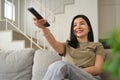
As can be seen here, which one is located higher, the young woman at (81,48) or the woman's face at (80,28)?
the woman's face at (80,28)

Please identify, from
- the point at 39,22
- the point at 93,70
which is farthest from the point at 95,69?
the point at 39,22

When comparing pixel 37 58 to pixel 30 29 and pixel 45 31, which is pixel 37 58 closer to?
pixel 45 31

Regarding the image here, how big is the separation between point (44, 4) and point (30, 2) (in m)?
0.32

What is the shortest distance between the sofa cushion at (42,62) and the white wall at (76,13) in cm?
230

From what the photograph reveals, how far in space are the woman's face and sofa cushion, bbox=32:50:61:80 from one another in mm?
260

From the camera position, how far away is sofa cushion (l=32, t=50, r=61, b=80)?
1886 millimetres

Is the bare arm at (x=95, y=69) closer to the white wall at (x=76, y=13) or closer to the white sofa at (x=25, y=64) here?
the white sofa at (x=25, y=64)

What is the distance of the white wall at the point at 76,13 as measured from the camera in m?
4.33

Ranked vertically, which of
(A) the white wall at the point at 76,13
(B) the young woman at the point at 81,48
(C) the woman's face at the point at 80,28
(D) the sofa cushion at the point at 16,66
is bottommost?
(D) the sofa cushion at the point at 16,66

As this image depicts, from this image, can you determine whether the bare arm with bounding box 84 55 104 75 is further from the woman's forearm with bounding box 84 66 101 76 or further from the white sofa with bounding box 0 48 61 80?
the white sofa with bounding box 0 48 61 80

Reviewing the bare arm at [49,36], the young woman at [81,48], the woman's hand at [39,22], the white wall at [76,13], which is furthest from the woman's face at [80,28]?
the white wall at [76,13]

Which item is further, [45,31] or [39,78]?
[39,78]

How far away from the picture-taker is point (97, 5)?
441cm

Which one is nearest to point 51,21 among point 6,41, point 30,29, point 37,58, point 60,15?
point 60,15
